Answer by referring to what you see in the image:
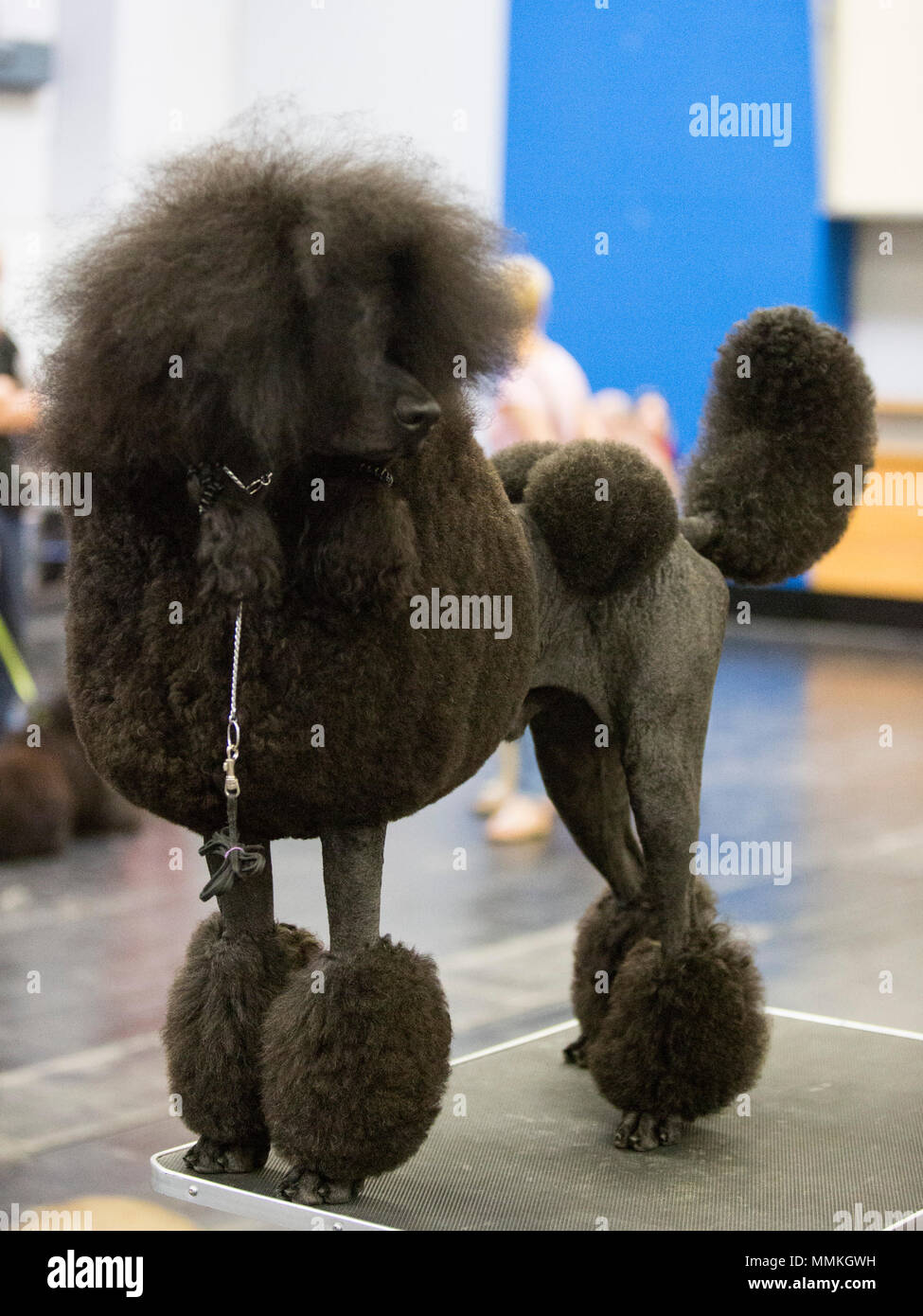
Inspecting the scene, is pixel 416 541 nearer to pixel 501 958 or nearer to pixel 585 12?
pixel 501 958

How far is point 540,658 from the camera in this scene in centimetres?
235

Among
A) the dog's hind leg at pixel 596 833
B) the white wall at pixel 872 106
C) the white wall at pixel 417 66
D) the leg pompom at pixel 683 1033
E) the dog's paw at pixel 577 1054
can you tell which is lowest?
the dog's paw at pixel 577 1054

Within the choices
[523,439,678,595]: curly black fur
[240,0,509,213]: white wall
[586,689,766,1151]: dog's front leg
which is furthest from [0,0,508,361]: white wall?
[586,689,766,1151]: dog's front leg

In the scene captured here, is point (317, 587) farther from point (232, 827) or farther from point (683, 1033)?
point (683, 1033)

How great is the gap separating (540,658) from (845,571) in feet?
23.5

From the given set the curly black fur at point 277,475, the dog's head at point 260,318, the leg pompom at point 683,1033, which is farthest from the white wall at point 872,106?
the dog's head at point 260,318

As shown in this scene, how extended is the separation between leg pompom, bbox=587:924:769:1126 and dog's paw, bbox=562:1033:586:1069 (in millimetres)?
315

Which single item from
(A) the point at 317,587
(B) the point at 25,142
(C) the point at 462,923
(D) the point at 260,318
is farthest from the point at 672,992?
(B) the point at 25,142

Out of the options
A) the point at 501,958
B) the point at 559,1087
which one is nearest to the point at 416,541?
the point at 559,1087

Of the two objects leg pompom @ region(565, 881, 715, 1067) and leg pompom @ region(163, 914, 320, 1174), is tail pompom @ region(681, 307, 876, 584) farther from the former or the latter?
leg pompom @ region(163, 914, 320, 1174)

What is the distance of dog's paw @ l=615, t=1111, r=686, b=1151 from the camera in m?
2.43

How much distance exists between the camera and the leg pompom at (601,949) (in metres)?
2.67

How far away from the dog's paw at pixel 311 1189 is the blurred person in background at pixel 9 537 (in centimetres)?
298

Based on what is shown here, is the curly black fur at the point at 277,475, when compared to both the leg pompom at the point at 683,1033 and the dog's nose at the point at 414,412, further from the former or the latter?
the leg pompom at the point at 683,1033
